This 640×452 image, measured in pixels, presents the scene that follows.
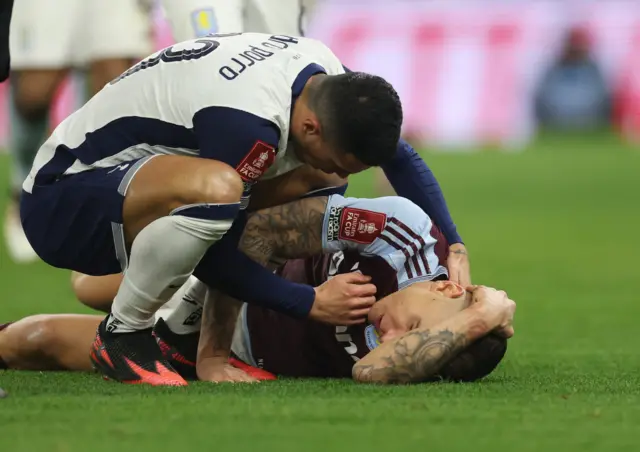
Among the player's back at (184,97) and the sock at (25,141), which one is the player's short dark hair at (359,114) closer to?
the player's back at (184,97)

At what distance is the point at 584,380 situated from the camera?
12.4ft

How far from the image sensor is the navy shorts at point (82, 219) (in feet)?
12.2

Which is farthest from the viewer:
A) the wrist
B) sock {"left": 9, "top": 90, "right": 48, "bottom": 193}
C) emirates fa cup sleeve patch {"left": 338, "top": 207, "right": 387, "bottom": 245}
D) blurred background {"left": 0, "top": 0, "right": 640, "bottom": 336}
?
blurred background {"left": 0, "top": 0, "right": 640, "bottom": 336}

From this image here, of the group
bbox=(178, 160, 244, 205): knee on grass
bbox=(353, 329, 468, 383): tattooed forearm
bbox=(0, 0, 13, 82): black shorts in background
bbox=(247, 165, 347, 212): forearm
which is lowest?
bbox=(353, 329, 468, 383): tattooed forearm

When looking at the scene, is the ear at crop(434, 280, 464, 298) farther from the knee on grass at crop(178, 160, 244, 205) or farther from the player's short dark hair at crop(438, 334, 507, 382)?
the knee on grass at crop(178, 160, 244, 205)

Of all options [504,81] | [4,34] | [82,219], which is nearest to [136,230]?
[82,219]

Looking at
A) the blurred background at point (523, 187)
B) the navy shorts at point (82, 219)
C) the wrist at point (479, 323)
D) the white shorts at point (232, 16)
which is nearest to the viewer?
the blurred background at point (523, 187)

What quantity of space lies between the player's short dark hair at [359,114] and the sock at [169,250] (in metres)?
0.34

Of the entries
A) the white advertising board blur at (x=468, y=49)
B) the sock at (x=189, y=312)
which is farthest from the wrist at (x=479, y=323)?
the white advertising board blur at (x=468, y=49)

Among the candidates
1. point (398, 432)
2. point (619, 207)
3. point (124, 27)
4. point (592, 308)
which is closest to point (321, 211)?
point (398, 432)

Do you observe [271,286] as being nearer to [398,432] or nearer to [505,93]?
[398,432]

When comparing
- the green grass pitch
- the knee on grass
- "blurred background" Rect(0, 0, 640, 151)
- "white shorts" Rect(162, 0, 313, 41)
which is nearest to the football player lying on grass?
the green grass pitch

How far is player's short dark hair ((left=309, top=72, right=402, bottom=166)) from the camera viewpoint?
356 cm

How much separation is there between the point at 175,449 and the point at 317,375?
1.26 m
